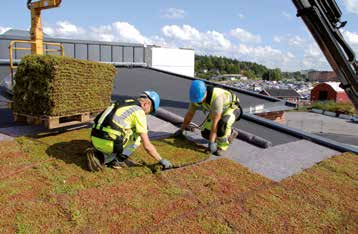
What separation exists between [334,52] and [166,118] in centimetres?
460

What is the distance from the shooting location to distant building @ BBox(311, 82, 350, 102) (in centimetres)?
4884

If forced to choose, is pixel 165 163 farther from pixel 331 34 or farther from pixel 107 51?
pixel 107 51

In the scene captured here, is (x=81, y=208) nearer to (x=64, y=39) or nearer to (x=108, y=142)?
(x=108, y=142)

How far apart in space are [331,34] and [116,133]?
612 centimetres

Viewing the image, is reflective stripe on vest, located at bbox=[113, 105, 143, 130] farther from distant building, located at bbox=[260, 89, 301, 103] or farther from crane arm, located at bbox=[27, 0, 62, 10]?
distant building, located at bbox=[260, 89, 301, 103]

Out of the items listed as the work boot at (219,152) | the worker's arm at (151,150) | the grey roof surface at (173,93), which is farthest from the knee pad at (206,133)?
the worker's arm at (151,150)

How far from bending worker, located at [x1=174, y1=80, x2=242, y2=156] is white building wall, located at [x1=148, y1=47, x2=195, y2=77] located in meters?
13.1

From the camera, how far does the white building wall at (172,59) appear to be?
1862 centimetres

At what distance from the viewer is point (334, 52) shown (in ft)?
24.3

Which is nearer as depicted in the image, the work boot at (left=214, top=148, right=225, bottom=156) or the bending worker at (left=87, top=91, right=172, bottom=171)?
the bending worker at (left=87, top=91, right=172, bottom=171)

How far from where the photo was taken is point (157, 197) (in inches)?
145

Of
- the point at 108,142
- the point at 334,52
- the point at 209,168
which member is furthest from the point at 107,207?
the point at 334,52

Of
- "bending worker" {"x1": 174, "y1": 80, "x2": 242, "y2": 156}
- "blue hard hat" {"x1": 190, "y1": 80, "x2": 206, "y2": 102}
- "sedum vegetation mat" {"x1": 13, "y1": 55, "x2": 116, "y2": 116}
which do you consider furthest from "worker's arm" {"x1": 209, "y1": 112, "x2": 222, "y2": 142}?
"sedum vegetation mat" {"x1": 13, "y1": 55, "x2": 116, "y2": 116}

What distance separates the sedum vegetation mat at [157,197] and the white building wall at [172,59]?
46.4 ft
